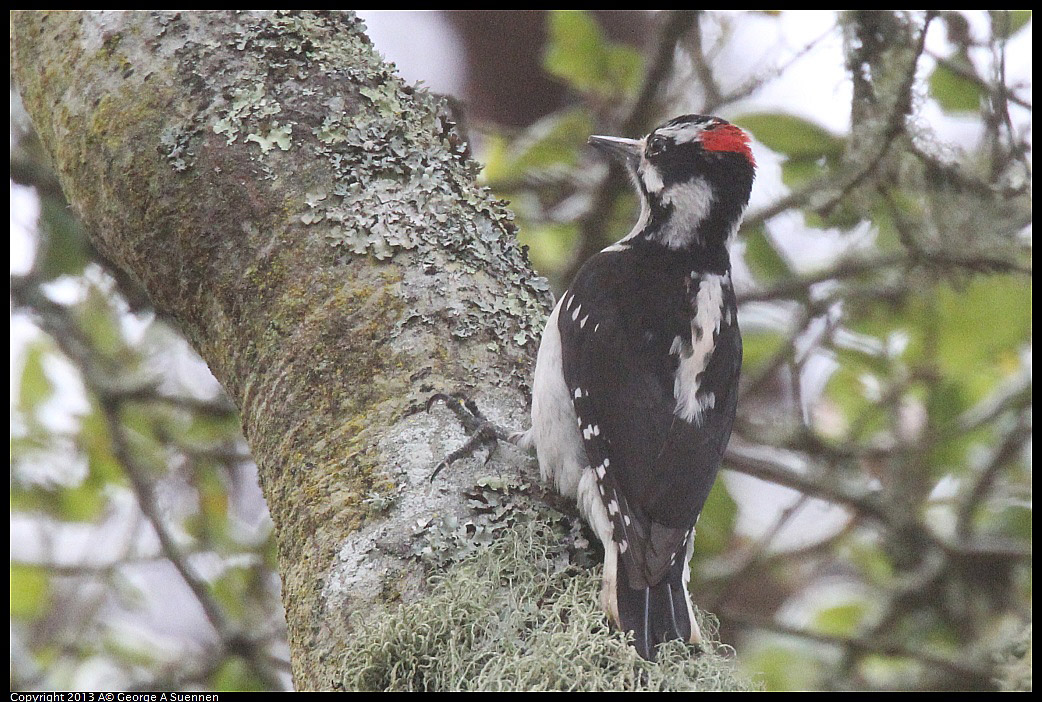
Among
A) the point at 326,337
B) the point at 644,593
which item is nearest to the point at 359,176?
the point at 326,337

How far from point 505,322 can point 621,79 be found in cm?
174

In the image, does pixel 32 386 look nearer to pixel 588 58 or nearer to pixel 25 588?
pixel 25 588

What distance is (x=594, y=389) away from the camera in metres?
2.22

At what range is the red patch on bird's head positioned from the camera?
8.52 ft

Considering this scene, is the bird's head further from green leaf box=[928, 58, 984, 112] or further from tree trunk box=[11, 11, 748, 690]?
green leaf box=[928, 58, 984, 112]

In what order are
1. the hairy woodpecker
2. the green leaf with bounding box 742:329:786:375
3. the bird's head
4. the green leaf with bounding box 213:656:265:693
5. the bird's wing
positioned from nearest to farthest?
the hairy woodpecker
the bird's wing
the bird's head
the green leaf with bounding box 213:656:265:693
the green leaf with bounding box 742:329:786:375

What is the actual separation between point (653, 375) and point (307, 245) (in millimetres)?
818

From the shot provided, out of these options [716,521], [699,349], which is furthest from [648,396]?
[716,521]

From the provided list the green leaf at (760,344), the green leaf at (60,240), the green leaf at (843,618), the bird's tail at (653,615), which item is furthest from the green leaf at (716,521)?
the green leaf at (60,240)

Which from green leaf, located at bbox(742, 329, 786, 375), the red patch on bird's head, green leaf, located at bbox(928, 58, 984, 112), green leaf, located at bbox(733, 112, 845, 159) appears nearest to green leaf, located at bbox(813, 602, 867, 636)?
green leaf, located at bbox(742, 329, 786, 375)

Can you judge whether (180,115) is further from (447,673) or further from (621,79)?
(621,79)

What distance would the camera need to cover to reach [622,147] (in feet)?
9.14

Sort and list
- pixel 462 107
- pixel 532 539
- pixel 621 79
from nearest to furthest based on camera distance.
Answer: pixel 532 539
pixel 462 107
pixel 621 79

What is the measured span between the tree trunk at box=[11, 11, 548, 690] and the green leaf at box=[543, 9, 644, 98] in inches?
46.1
